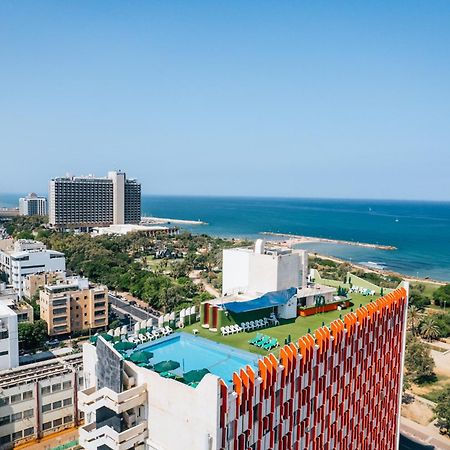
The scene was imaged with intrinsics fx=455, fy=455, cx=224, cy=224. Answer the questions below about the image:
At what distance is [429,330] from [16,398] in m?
66.1

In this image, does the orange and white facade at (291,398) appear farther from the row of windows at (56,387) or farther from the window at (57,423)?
the window at (57,423)

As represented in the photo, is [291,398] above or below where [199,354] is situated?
below

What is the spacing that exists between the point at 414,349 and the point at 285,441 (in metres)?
49.7

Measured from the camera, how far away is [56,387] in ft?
154

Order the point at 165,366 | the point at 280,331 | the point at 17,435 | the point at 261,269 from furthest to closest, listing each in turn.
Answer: the point at 17,435, the point at 261,269, the point at 280,331, the point at 165,366

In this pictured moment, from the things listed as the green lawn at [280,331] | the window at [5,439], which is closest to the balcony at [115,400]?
the green lawn at [280,331]

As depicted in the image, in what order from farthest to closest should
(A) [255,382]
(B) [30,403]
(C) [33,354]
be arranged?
(C) [33,354]
(B) [30,403]
(A) [255,382]

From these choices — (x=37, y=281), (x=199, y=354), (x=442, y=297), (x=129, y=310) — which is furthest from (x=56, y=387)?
(x=442, y=297)

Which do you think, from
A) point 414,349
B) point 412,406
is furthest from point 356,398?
point 414,349

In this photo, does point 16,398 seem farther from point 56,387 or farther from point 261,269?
point 261,269

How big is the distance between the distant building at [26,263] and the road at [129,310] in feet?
48.1

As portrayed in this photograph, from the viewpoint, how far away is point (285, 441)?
75.4 ft

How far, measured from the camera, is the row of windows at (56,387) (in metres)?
46.2

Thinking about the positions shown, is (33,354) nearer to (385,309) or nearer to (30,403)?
(30,403)
